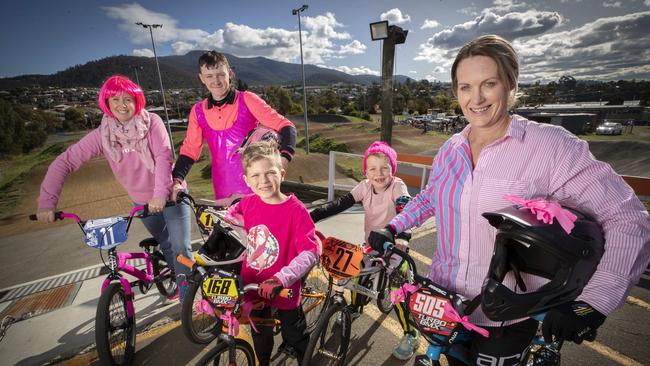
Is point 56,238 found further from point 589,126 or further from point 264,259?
point 589,126

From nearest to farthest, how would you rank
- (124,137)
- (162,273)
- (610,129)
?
(124,137) → (162,273) → (610,129)

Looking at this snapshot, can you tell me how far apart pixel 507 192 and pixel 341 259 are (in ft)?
Result: 3.58

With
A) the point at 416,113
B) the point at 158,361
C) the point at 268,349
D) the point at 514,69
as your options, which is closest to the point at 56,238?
the point at 158,361

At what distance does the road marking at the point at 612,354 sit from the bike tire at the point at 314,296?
2.49 metres

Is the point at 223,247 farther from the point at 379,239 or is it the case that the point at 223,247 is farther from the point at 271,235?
the point at 379,239

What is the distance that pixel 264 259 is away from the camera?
191 cm

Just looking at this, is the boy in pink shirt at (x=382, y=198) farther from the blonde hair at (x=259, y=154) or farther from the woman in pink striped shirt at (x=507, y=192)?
the woman in pink striped shirt at (x=507, y=192)

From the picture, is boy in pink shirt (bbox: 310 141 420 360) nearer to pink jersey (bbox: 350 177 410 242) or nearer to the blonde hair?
pink jersey (bbox: 350 177 410 242)

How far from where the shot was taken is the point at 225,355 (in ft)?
5.58

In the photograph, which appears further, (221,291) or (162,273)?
(162,273)

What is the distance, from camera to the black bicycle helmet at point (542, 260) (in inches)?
39.0

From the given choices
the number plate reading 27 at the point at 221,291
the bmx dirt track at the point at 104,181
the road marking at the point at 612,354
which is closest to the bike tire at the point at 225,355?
the number plate reading 27 at the point at 221,291

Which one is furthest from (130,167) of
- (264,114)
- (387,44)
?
(387,44)

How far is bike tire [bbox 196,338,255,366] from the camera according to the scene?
1607mm
